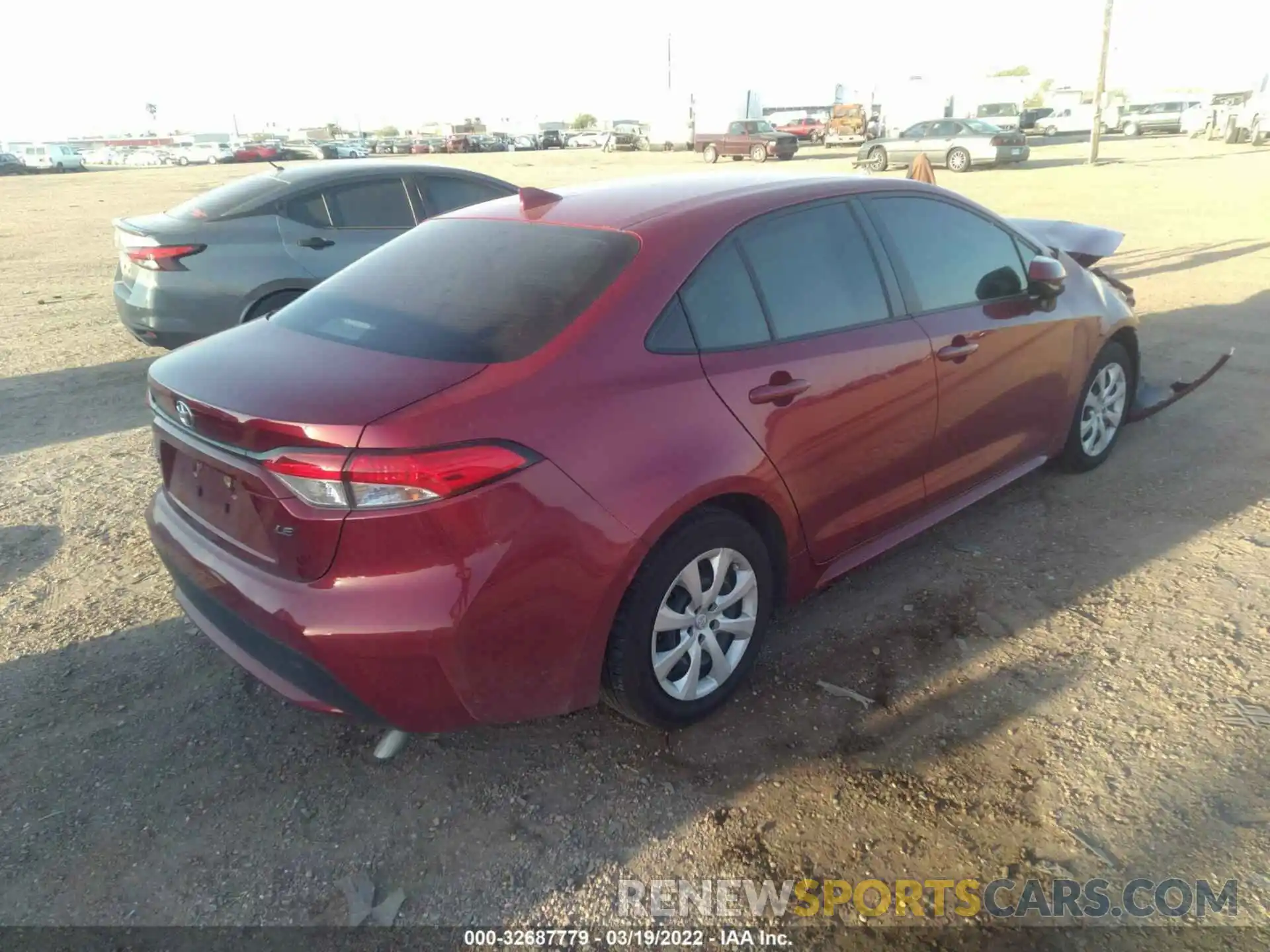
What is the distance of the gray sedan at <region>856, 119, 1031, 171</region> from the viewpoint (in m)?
25.8

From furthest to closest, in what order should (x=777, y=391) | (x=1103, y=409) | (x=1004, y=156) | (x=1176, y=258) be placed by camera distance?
(x=1004, y=156)
(x=1176, y=258)
(x=1103, y=409)
(x=777, y=391)

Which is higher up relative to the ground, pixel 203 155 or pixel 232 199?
pixel 203 155

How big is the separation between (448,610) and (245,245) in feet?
16.5

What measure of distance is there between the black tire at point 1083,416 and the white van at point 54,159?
53.9 meters

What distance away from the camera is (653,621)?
2.62m

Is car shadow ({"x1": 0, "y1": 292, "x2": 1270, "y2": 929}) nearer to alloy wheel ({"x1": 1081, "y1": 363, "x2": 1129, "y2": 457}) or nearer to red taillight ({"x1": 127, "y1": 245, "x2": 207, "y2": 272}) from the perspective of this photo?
alloy wheel ({"x1": 1081, "y1": 363, "x2": 1129, "y2": 457})

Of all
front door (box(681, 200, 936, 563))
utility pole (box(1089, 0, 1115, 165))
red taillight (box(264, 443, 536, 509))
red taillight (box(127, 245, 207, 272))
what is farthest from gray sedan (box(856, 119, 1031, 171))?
red taillight (box(264, 443, 536, 509))

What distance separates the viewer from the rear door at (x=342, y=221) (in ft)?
21.0

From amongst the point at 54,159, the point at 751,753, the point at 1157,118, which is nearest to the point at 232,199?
the point at 751,753

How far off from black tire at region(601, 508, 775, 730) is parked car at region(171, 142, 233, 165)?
59.2 m

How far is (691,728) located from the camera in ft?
9.53

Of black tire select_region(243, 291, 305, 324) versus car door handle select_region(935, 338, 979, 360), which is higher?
car door handle select_region(935, 338, 979, 360)

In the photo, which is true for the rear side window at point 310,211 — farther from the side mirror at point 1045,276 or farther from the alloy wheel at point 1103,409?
the alloy wheel at point 1103,409

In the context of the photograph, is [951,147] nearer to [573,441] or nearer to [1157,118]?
[1157,118]
